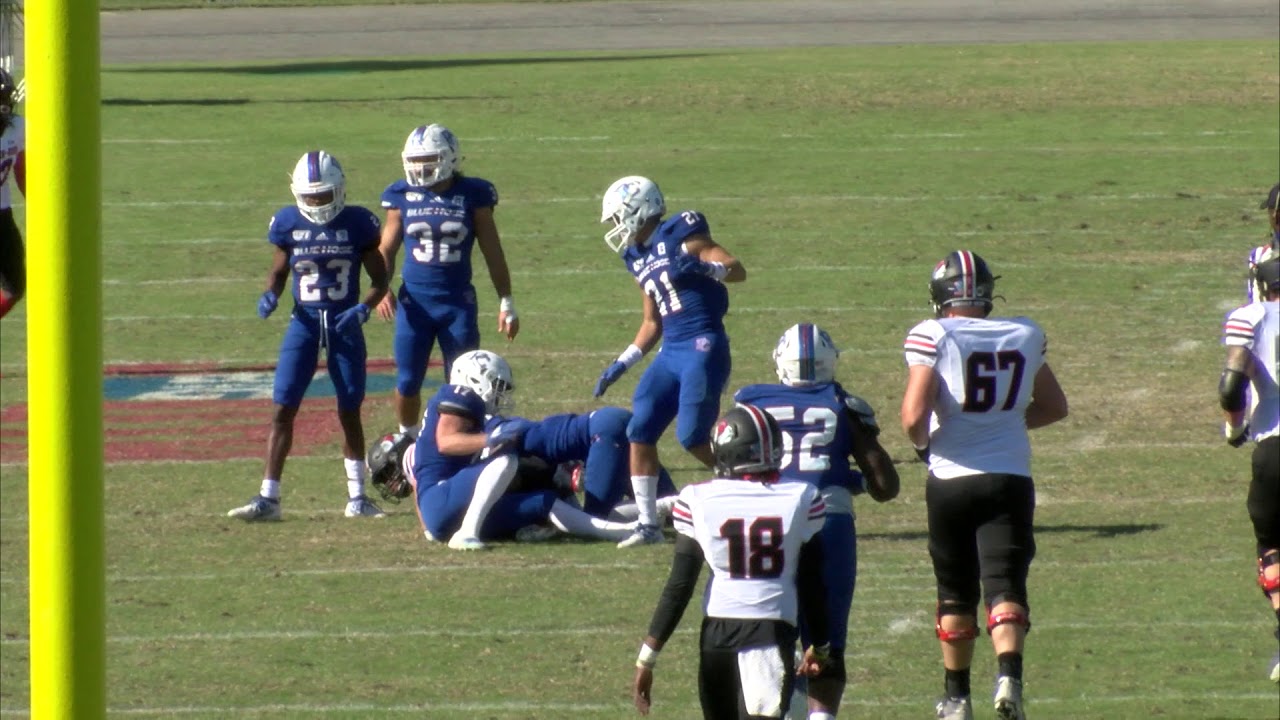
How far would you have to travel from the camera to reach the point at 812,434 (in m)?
7.32

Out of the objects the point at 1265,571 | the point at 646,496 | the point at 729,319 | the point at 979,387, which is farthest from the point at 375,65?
the point at 979,387

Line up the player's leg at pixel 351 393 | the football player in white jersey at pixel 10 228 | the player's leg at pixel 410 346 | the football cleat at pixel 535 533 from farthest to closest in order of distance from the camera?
the player's leg at pixel 410 346
the player's leg at pixel 351 393
the football cleat at pixel 535 533
the football player in white jersey at pixel 10 228

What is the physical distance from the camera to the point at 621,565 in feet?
33.2

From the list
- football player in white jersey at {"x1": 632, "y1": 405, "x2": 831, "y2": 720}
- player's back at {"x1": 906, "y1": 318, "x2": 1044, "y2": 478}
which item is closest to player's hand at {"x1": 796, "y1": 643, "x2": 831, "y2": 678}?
football player in white jersey at {"x1": 632, "y1": 405, "x2": 831, "y2": 720}

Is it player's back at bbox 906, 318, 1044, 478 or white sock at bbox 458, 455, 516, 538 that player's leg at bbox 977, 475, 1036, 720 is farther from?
white sock at bbox 458, 455, 516, 538

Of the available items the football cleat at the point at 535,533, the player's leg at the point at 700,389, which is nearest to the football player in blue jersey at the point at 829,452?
the player's leg at the point at 700,389

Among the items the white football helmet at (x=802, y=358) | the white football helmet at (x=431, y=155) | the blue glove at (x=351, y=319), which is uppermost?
the white football helmet at (x=431, y=155)

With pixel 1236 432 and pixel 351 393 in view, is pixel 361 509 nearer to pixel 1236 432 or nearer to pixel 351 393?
pixel 351 393

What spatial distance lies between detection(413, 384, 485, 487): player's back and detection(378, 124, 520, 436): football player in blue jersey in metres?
0.66

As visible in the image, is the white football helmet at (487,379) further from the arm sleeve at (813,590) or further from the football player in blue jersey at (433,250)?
the arm sleeve at (813,590)

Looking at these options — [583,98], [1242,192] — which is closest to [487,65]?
[583,98]

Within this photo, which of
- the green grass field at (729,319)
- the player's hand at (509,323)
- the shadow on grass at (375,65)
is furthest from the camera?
the shadow on grass at (375,65)

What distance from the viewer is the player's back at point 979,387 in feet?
23.8

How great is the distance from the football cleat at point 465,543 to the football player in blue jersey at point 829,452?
3174mm
